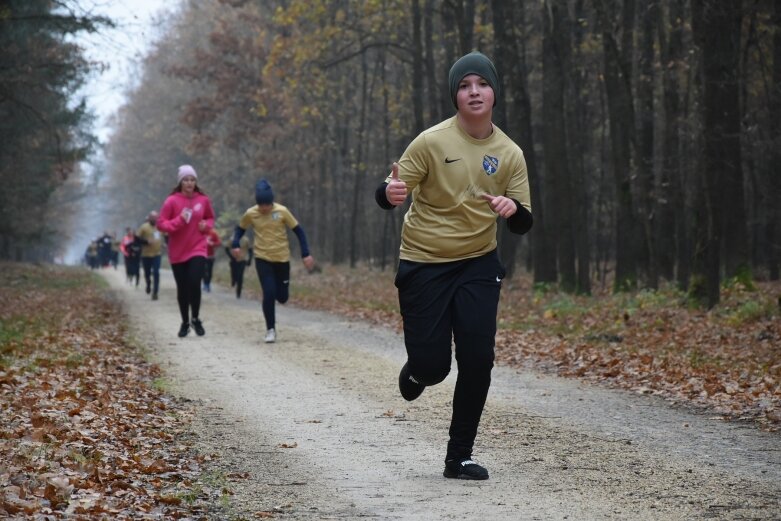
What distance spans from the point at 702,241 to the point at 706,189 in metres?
0.82

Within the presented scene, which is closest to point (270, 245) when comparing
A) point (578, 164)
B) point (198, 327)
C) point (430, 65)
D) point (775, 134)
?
point (198, 327)

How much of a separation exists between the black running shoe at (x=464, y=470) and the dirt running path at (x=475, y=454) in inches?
3.2

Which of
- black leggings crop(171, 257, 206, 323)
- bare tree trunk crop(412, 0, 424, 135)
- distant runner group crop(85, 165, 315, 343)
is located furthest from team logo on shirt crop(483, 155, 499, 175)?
bare tree trunk crop(412, 0, 424, 135)

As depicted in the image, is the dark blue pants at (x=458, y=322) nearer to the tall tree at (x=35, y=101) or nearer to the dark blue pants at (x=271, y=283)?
the dark blue pants at (x=271, y=283)

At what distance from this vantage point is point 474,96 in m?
5.87

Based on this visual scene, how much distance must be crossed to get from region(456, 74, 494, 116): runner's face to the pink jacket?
9782mm

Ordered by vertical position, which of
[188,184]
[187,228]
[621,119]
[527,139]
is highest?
[621,119]

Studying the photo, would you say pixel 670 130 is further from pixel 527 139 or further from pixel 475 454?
pixel 475 454

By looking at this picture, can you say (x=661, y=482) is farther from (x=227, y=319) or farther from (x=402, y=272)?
(x=227, y=319)

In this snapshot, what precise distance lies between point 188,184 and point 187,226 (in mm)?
614

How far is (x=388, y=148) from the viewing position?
39062mm

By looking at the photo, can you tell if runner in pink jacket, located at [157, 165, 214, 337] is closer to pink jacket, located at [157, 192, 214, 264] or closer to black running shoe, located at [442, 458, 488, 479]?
pink jacket, located at [157, 192, 214, 264]

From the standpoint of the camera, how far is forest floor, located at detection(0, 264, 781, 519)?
5.36 m

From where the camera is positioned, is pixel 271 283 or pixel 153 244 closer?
pixel 271 283
